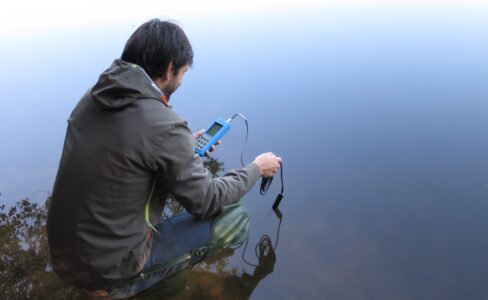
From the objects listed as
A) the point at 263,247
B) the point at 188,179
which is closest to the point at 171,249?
the point at 188,179

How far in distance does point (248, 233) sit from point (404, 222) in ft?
2.68

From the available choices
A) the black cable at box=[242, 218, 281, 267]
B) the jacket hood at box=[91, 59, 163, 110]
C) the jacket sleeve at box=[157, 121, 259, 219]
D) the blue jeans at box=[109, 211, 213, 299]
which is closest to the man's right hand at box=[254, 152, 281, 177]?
the jacket sleeve at box=[157, 121, 259, 219]

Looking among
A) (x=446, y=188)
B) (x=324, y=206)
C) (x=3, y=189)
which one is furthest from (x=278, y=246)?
(x=3, y=189)

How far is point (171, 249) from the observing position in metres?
1.59

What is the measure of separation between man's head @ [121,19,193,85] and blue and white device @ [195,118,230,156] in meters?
0.56

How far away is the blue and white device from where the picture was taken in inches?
72.1

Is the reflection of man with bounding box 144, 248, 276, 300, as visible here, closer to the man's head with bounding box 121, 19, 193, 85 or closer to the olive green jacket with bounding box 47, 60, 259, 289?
the olive green jacket with bounding box 47, 60, 259, 289

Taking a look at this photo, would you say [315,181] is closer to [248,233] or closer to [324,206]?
[324,206]

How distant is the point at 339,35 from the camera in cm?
428

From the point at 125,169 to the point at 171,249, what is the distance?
21.0 inches

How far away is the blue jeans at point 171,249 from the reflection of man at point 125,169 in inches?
4.7

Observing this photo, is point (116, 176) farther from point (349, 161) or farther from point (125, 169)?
point (349, 161)

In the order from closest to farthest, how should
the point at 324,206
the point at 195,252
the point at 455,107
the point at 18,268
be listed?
the point at 195,252 < the point at 18,268 < the point at 324,206 < the point at 455,107

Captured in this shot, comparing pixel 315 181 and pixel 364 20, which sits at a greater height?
pixel 364 20
